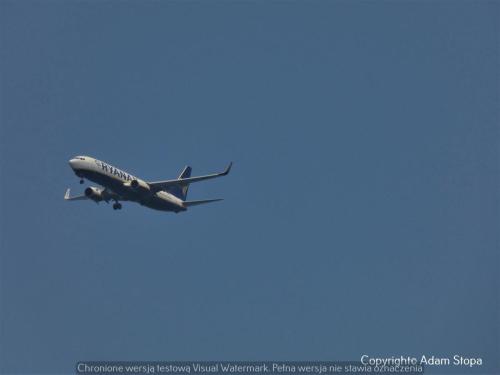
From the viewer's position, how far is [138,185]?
87375 mm

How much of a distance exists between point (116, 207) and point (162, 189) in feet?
19.2

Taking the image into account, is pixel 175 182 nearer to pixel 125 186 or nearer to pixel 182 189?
pixel 125 186

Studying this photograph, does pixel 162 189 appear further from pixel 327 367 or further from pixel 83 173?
pixel 327 367

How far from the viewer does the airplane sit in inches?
3310

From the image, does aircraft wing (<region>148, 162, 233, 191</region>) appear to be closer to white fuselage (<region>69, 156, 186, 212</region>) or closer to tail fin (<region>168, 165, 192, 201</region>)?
white fuselage (<region>69, 156, 186, 212</region>)

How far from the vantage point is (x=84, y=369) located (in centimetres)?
7094

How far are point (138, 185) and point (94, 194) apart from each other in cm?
730

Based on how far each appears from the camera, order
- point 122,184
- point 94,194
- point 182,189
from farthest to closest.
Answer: point 182,189, point 94,194, point 122,184

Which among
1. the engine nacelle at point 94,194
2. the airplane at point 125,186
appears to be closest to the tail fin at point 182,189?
the airplane at point 125,186

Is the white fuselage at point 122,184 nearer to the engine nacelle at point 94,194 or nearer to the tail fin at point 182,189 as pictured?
the engine nacelle at point 94,194

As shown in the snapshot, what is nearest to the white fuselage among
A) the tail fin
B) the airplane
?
the airplane

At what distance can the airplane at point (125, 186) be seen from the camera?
8406 cm

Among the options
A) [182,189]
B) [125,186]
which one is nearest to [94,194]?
[125,186]

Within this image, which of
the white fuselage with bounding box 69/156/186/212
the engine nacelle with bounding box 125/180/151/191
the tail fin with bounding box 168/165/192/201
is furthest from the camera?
the tail fin with bounding box 168/165/192/201
